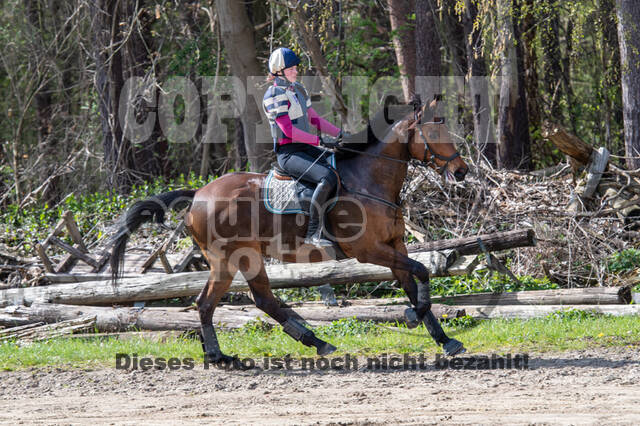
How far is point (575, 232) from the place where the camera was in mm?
11641

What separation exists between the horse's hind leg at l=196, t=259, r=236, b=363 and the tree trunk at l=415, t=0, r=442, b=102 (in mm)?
8550

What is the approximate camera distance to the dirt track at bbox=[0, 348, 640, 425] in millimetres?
5809

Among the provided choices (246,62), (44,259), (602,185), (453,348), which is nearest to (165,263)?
(44,259)

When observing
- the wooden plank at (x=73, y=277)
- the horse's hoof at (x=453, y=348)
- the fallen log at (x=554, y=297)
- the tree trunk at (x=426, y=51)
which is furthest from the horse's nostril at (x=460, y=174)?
the tree trunk at (x=426, y=51)

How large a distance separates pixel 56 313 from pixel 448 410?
6.57 m

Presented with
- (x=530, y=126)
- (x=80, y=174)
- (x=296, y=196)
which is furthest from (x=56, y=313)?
(x=530, y=126)

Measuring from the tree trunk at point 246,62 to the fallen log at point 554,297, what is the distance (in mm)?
7057

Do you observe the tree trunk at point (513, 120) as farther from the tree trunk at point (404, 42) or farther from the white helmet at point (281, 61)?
the white helmet at point (281, 61)

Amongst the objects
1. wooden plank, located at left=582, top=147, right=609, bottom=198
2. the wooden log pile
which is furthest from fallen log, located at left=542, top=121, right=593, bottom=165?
wooden plank, located at left=582, top=147, right=609, bottom=198

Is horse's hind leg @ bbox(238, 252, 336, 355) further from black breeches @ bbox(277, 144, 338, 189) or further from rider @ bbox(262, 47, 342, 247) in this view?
black breeches @ bbox(277, 144, 338, 189)

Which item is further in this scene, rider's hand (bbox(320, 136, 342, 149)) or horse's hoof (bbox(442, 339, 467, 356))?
rider's hand (bbox(320, 136, 342, 149))

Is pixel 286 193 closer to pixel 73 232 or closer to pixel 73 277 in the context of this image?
pixel 73 277

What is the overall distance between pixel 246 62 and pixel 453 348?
9777mm

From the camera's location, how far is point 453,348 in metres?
7.75
